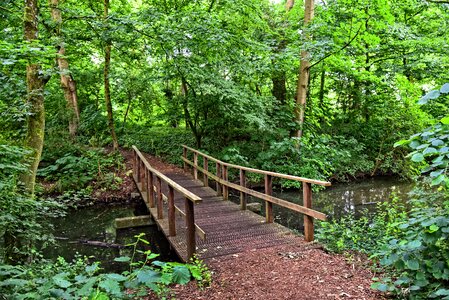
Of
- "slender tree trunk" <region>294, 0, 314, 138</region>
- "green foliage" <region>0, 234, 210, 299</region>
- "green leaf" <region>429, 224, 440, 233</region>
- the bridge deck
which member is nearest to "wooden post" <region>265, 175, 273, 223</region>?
the bridge deck

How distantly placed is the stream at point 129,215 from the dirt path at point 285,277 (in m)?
2.09

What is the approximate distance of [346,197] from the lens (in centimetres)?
1048

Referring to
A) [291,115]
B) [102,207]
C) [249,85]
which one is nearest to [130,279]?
[102,207]

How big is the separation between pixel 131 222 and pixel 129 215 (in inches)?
71.0

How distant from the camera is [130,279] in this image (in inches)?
107

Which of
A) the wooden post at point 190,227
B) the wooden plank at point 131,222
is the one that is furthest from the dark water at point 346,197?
the wooden post at point 190,227

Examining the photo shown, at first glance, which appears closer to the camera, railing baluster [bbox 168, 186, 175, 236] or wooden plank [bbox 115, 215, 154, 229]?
railing baluster [bbox 168, 186, 175, 236]

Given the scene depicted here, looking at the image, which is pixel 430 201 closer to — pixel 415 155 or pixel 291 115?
pixel 415 155

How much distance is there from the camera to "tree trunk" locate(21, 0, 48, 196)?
4371 mm

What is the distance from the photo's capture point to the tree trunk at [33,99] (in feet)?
14.3

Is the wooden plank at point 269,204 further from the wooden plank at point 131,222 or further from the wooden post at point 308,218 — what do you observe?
the wooden plank at point 131,222

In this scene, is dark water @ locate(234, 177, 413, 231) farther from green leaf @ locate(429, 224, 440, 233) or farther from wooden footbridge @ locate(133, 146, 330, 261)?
green leaf @ locate(429, 224, 440, 233)

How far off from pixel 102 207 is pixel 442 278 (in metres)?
9.10

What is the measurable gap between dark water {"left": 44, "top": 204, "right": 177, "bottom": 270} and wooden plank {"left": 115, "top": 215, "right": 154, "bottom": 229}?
18cm
